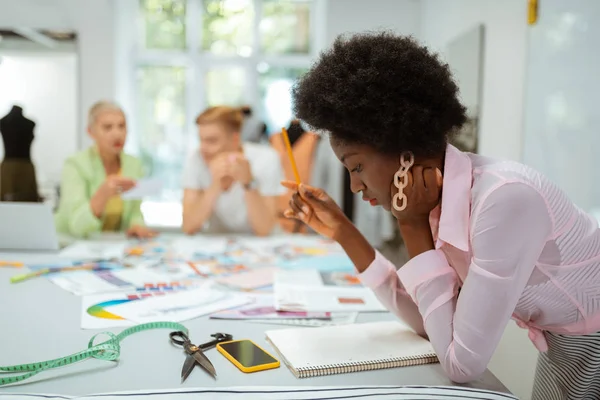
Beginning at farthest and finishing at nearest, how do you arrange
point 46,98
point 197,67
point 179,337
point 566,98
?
1. point 197,67
2. point 46,98
3. point 566,98
4. point 179,337

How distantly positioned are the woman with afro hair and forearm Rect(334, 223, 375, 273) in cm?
17

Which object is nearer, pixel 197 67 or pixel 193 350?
pixel 193 350

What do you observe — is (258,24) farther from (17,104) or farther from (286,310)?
(286,310)

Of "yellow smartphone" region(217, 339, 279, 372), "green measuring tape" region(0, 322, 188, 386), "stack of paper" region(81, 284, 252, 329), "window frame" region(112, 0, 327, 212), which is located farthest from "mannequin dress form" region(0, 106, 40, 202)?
"window frame" region(112, 0, 327, 212)

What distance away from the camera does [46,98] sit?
359 centimetres

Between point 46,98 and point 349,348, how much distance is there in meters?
3.38

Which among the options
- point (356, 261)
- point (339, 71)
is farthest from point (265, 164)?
point (339, 71)

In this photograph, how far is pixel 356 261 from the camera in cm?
112

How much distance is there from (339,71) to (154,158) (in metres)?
4.23

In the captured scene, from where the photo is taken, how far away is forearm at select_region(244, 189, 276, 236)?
93.1 inches

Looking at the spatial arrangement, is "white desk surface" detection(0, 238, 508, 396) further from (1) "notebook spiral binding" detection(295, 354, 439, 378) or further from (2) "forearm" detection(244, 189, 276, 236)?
(2) "forearm" detection(244, 189, 276, 236)

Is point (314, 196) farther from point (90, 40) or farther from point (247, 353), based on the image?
point (90, 40)

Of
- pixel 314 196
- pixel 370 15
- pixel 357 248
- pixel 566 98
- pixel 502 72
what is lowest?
pixel 357 248

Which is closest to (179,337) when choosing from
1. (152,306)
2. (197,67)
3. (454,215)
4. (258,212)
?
(152,306)
